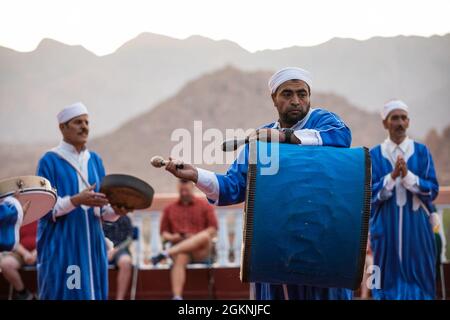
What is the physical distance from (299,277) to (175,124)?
16688 millimetres

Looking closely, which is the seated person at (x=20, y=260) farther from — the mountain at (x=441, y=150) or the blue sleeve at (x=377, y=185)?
the mountain at (x=441, y=150)

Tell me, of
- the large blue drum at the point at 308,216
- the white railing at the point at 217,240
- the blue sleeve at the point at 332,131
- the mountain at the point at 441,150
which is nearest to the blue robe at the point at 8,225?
the large blue drum at the point at 308,216

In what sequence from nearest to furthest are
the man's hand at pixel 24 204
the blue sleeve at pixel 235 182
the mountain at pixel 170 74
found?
the blue sleeve at pixel 235 182
the man's hand at pixel 24 204
the mountain at pixel 170 74

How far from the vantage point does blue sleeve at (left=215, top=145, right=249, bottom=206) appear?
179 inches

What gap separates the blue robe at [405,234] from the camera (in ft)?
23.4

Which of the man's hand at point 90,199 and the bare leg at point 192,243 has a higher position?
the bare leg at point 192,243

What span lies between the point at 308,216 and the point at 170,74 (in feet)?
52.5

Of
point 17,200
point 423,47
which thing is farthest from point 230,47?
point 17,200

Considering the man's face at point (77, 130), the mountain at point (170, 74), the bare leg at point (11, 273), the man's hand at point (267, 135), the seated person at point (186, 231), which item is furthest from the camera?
the mountain at point (170, 74)

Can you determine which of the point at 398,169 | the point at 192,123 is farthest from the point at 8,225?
the point at 192,123

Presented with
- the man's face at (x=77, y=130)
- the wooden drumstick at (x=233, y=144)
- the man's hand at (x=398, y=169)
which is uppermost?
the man's face at (x=77, y=130)

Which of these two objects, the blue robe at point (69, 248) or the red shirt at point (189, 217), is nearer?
the blue robe at point (69, 248)

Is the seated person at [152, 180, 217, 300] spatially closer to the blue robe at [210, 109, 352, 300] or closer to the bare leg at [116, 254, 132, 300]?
the bare leg at [116, 254, 132, 300]

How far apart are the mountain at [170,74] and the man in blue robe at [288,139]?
42.2 feet
